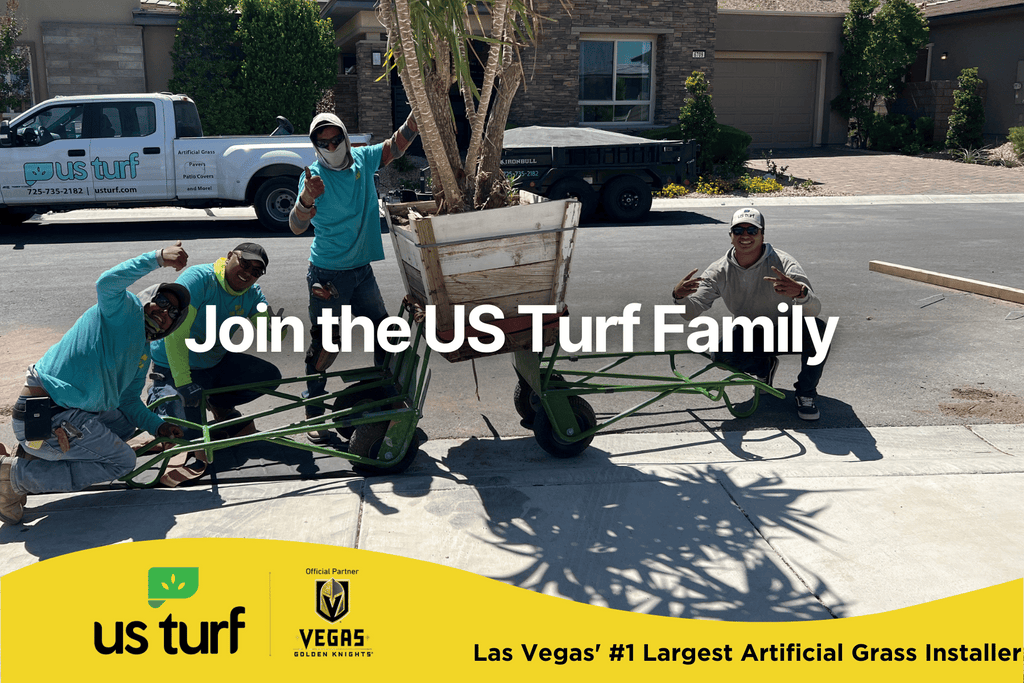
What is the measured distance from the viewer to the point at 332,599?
343cm

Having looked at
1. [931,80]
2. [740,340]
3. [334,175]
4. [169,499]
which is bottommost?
[169,499]

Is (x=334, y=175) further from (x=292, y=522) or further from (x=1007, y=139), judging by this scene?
(x=1007, y=139)

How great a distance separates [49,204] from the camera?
45.1 ft

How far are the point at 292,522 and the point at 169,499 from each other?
2.52 feet

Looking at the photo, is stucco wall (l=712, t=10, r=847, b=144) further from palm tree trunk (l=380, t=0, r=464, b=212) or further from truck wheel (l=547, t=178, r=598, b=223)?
palm tree trunk (l=380, t=0, r=464, b=212)

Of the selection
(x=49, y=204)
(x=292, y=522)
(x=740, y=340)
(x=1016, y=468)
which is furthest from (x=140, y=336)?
(x=49, y=204)

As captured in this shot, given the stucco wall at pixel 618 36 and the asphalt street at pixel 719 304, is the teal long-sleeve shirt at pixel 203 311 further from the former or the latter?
the stucco wall at pixel 618 36

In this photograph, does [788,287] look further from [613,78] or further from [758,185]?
[613,78]

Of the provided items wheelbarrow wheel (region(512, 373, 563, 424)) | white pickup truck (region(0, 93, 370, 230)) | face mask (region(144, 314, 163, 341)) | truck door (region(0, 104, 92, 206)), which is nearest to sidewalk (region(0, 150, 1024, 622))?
wheelbarrow wheel (region(512, 373, 563, 424))

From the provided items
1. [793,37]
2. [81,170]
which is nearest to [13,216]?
[81,170]

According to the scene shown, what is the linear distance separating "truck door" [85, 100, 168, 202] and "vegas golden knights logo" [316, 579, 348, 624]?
11.7 m

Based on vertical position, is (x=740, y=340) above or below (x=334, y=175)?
below

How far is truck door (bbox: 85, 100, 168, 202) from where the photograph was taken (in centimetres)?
1357

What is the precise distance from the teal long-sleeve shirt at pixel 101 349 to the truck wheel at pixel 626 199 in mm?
11596
